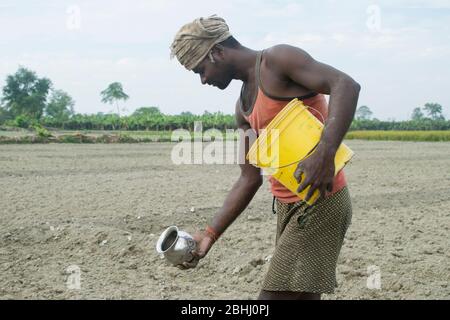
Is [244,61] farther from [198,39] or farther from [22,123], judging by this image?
[22,123]

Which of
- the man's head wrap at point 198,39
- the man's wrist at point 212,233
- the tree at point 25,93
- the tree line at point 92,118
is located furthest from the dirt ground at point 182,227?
the tree at point 25,93

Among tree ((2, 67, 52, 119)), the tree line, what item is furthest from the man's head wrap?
tree ((2, 67, 52, 119))

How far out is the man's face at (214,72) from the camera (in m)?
2.17

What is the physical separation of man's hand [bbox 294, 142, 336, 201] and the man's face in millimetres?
506

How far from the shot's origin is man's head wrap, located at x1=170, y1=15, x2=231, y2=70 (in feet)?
7.02

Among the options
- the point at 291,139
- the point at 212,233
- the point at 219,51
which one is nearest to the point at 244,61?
the point at 219,51

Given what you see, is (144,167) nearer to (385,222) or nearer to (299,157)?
(385,222)

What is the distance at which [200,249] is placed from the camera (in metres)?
2.44

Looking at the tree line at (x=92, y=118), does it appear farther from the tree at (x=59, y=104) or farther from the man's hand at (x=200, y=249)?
the man's hand at (x=200, y=249)

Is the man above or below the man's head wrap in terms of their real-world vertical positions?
below

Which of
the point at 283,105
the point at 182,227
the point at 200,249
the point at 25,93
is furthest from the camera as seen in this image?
the point at 25,93

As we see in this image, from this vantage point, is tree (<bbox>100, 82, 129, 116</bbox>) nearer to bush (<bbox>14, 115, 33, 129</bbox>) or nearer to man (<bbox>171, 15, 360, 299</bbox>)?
bush (<bbox>14, 115, 33, 129</bbox>)

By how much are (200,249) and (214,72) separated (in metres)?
0.79

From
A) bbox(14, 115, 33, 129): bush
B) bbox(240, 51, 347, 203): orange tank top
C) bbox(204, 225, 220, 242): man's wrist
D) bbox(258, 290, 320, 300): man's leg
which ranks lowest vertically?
bbox(258, 290, 320, 300): man's leg
